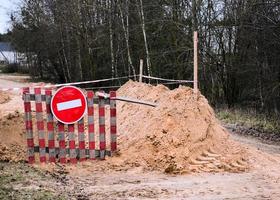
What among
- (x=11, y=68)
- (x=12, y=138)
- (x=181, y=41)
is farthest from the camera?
(x=11, y=68)

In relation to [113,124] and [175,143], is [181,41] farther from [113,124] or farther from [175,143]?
[175,143]

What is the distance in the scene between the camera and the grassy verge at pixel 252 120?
57.0ft

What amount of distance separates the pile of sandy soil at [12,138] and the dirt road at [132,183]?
1.74ft

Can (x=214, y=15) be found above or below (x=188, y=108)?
above

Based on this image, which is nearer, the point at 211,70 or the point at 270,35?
the point at 270,35

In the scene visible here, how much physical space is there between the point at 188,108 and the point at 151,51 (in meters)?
19.7

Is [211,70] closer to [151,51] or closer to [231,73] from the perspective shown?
[231,73]

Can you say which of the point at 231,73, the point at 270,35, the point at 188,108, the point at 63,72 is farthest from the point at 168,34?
the point at 63,72

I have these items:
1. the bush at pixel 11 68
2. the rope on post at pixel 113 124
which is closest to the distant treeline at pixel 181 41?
the rope on post at pixel 113 124

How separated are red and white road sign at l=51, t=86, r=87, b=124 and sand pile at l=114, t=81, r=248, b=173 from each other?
43.7 inches

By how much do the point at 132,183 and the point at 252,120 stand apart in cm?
1162

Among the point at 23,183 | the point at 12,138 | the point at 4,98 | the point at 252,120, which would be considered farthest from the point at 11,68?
the point at 23,183

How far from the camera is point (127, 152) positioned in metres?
9.37

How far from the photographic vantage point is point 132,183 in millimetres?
7977
